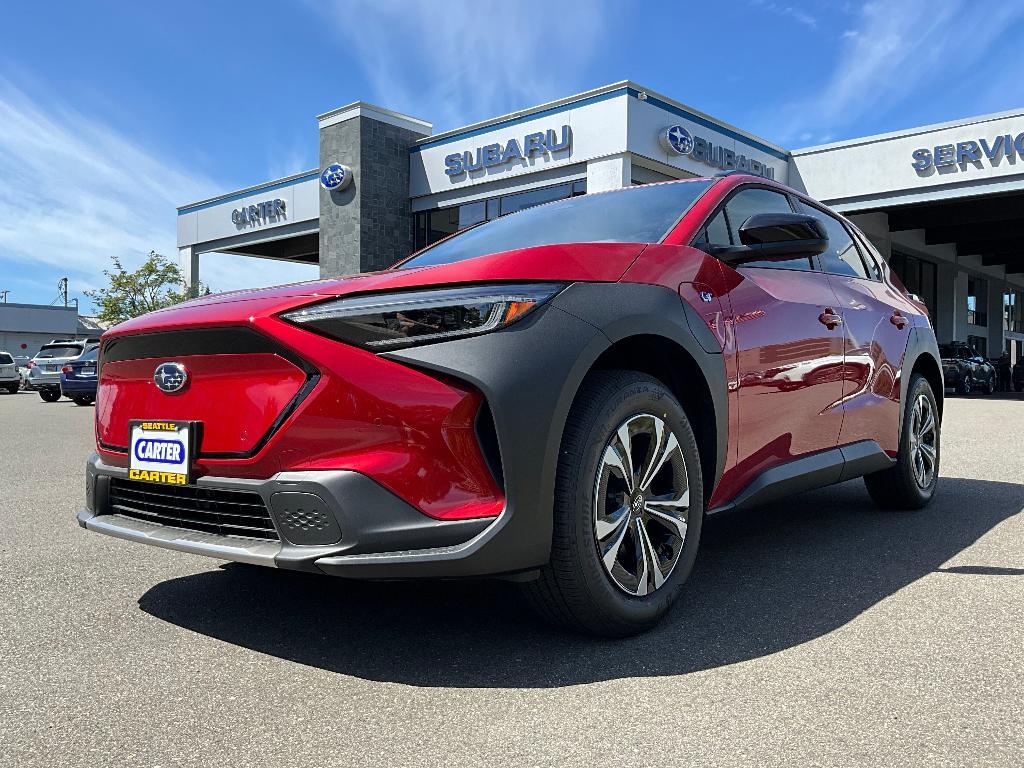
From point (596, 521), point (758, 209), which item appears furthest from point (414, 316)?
point (758, 209)

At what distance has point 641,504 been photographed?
8.84ft

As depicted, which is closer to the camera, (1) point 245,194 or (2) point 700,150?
(2) point 700,150

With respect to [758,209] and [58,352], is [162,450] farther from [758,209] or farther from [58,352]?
[58,352]

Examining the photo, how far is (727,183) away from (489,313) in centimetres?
166

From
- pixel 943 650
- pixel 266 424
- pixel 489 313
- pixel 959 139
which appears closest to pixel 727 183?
pixel 489 313

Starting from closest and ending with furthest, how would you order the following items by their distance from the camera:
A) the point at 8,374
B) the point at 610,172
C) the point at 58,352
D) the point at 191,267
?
1. the point at 610,172
2. the point at 58,352
3. the point at 8,374
4. the point at 191,267

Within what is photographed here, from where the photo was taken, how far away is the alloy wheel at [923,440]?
4.81m

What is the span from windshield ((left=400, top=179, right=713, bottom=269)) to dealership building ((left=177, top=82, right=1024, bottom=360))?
12570mm

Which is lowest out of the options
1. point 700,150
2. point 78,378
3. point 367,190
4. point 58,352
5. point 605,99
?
point 78,378

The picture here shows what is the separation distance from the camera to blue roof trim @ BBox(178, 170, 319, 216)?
26.0 meters

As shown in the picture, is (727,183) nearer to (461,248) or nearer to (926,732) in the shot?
(461,248)

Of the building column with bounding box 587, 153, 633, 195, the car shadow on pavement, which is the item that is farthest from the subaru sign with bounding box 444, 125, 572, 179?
the car shadow on pavement

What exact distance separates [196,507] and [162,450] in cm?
21

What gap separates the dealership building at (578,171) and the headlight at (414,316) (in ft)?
46.1
